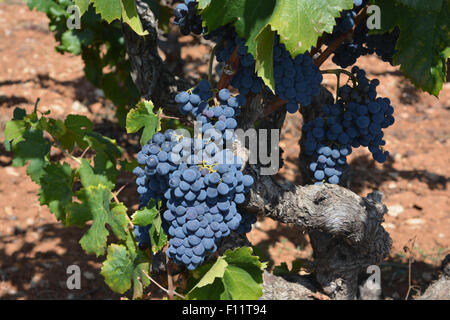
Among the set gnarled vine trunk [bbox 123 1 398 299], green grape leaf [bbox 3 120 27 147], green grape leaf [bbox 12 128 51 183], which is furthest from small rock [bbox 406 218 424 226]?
green grape leaf [bbox 3 120 27 147]

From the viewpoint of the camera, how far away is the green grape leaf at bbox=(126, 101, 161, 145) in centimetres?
195

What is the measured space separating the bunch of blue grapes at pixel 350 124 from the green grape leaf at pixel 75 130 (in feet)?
3.72

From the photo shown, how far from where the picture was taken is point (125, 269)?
2.09 metres

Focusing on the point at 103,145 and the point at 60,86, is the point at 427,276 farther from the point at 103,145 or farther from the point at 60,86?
the point at 60,86

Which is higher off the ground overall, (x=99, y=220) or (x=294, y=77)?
(x=294, y=77)

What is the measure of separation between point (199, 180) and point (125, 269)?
645 millimetres

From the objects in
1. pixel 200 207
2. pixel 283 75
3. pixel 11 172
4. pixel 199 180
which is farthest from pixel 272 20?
pixel 11 172

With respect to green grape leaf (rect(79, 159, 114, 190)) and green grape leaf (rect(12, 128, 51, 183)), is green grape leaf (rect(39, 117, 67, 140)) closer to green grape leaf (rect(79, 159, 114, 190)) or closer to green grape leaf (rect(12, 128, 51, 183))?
green grape leaf (rect(12, 128, 51, 183))

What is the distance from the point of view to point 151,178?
6.18 feet

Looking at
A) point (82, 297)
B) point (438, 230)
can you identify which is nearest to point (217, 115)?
point (82, 297)

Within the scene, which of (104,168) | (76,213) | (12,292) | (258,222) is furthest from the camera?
(258,222)

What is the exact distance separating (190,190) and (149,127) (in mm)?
388

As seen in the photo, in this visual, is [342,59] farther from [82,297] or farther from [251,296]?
[82,297]

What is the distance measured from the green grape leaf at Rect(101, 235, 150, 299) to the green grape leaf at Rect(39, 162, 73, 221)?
32 cm
